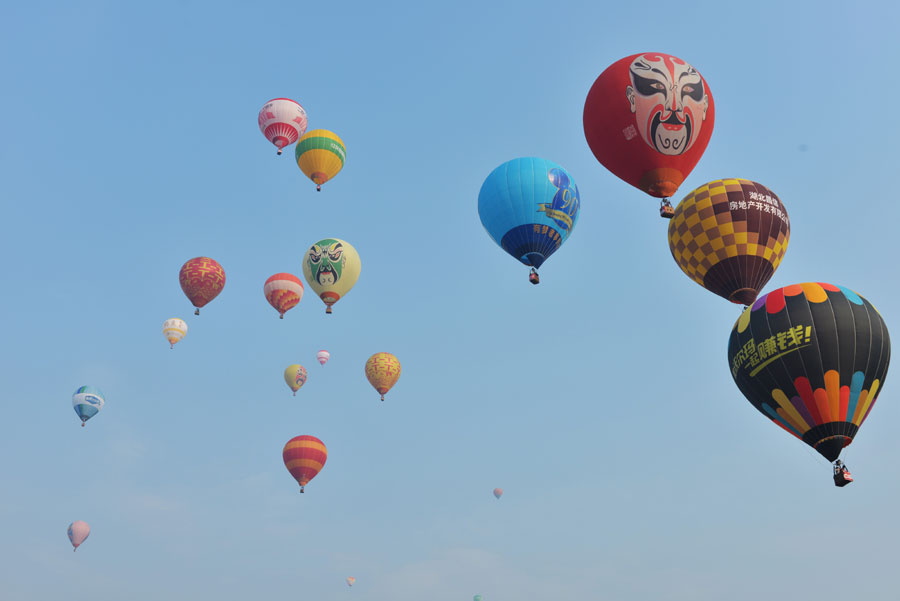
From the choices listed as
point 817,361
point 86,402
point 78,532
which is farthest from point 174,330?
point 817,361

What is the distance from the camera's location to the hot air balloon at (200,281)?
145 ft

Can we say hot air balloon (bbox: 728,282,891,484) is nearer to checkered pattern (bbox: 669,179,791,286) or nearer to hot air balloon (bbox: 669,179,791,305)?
hot air balloon (bbox: 669,179,791,305)

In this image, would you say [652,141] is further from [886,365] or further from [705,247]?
[886,365]

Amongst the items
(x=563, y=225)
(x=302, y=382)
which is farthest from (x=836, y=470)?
(x=302, y=382)

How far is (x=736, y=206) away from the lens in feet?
85.6

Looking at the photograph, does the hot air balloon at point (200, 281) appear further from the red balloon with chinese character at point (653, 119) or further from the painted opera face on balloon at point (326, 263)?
the red balloon with chinese character at point (653, 119)

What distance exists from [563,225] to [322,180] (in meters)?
16.9

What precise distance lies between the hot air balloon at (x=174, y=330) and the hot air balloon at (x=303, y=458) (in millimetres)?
11094

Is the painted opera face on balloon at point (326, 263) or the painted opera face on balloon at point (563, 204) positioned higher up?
the painted opera face on balloon at point (326, 263)

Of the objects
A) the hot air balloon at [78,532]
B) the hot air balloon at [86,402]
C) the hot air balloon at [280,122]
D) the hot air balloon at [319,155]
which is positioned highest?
the hot air balloon at [280,122]

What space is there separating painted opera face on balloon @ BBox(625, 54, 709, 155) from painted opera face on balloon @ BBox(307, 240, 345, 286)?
23.0 meters

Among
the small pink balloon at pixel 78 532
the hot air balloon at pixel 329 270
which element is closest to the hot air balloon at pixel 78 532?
the small pink balloon at pixel 78 532

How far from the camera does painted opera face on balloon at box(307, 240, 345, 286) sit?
135ft

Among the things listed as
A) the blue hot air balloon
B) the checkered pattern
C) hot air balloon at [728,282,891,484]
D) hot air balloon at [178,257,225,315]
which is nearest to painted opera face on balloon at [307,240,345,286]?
hot air balloon at [178,257,225,315]
